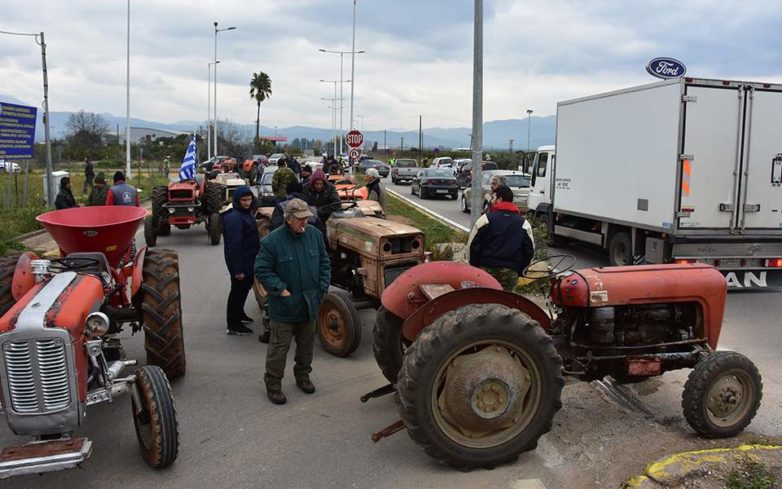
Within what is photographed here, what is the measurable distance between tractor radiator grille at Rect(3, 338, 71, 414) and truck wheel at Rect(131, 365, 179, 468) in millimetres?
539

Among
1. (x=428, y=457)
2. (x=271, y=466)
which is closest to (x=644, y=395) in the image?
(x=428, y=457)

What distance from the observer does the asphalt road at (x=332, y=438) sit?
4246mm

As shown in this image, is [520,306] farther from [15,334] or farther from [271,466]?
[15,334]

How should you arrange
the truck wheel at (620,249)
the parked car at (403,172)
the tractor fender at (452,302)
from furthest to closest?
the parked car at (403,172), the truck wheel at (620,249), the tractor fender at (452,302)

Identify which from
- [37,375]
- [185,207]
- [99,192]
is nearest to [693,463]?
[37,375]

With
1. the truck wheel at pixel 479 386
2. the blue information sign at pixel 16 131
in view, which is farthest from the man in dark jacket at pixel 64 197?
the truck wheel at pixel 479 386

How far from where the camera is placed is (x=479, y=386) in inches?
168

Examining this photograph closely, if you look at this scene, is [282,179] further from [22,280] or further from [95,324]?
[95,324]

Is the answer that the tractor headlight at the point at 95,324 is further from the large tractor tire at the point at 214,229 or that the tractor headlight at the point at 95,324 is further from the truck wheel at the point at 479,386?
the large tractor tire at the point at 214,229

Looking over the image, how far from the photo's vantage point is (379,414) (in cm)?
535

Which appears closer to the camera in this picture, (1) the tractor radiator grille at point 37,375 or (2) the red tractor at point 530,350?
(1) the tractor radiator grille at point 37,375

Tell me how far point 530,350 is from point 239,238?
444 cm

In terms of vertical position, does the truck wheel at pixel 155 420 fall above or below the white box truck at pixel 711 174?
below

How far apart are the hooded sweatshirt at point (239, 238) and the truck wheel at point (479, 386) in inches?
155
